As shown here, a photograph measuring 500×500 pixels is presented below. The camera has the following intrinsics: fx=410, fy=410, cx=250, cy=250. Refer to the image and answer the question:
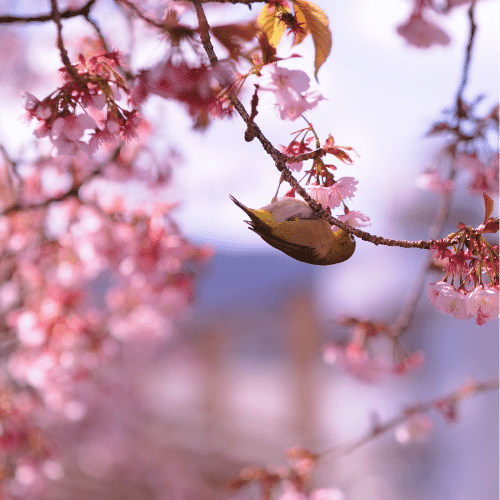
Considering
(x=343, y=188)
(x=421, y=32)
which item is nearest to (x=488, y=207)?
(x=343, y=188)

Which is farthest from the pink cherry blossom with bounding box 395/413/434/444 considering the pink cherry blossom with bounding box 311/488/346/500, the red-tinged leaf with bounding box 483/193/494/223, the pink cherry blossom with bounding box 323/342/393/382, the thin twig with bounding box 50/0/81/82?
the thin twig with bounding box 50/0/81/82

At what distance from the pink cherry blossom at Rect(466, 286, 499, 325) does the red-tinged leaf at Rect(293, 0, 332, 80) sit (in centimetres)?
36

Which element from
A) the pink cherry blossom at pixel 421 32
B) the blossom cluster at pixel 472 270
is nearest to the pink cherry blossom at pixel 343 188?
the blossom cluster at pixel 472 270

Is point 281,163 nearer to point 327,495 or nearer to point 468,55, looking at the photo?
point 468,55

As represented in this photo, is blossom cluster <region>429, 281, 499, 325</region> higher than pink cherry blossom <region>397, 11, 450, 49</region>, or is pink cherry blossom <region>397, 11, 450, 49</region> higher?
pink cherry blossom <region>397, 11, 450, 49</region>

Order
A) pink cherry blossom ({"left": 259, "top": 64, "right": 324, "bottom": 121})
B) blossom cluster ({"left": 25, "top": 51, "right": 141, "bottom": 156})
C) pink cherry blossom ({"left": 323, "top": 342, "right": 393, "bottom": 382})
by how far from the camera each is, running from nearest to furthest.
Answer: pink cherry blossom ({"left": 259, "top": 64, "right": 324, "bottom": 121})
blossom cluster ({"left": 25, "top": 51, "right": 141, "bottom": 156})
pink cherry blossom ({"left": 323, "top": 342, "right": 393, "bottom": 382})

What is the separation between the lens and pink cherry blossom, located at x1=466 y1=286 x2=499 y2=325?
52cm

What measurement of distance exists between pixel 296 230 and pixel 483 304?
260 millimetres

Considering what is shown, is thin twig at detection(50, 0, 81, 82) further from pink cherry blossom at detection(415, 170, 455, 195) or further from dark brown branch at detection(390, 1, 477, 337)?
pink cherry blossom at detection(415, 170, 455, 195)

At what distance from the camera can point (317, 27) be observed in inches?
22.0

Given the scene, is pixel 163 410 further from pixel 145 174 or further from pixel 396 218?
pixel 145 174

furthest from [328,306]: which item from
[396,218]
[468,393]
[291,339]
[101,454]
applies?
[468,393]

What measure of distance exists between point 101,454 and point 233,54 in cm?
482

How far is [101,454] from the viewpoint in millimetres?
4391
